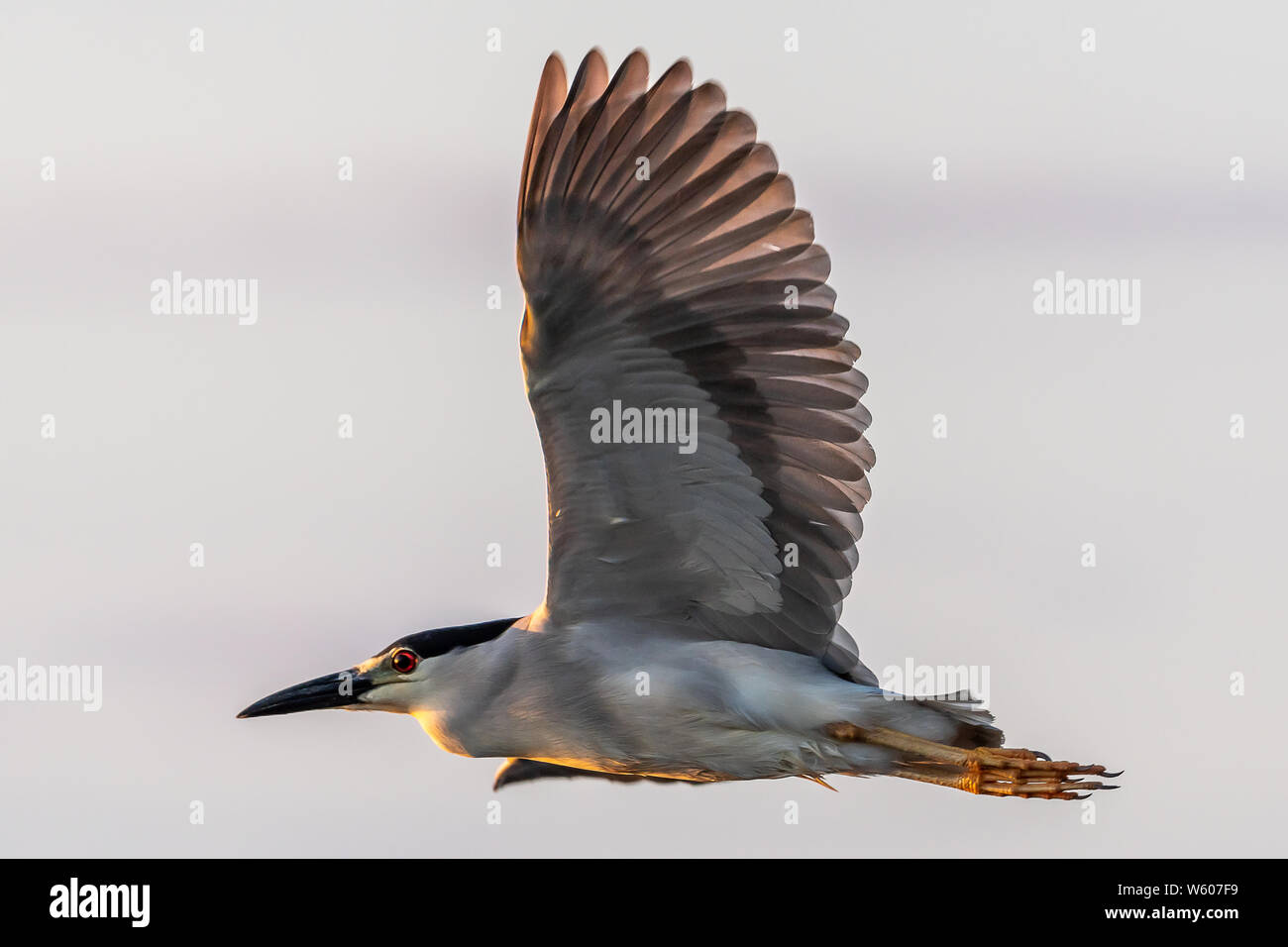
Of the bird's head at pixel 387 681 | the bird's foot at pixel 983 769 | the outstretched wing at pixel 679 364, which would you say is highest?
the outstretched wing at pixel 679 364

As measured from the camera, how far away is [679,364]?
834 centimetres

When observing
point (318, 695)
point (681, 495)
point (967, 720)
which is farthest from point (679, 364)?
point (318, 695)

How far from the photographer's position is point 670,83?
8.10 m

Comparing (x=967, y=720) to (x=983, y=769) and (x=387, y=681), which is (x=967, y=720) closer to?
(x=983, y=769)

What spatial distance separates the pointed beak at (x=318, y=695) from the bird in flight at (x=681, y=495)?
0.10 ft

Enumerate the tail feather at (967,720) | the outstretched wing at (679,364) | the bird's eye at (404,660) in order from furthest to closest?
the bird's eye at (404,660)
the tail feather at (967,720)
the outstretched wing at (679,364)

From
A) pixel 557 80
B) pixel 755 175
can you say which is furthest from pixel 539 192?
pixel 755 175

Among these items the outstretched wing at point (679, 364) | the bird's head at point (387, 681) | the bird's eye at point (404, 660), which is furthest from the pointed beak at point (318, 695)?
the outstretched wing at point (679, 364)

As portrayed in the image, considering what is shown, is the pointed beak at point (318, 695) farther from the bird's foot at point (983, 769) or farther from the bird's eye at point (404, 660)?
the bird's foot at point (983, 769)

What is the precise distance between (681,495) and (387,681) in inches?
90.1

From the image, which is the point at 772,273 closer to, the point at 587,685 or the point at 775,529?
the point at 775,529

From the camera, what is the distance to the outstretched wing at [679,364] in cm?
803

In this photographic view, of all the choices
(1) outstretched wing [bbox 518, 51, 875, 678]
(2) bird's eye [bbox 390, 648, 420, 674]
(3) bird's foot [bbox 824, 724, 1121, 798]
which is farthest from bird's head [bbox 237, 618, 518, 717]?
(3) bird's foot [bbox 824, 724, 1121, 798]

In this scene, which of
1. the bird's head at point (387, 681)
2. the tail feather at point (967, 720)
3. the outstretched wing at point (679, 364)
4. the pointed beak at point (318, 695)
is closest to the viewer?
the outstretched wing at point (679, 364)
